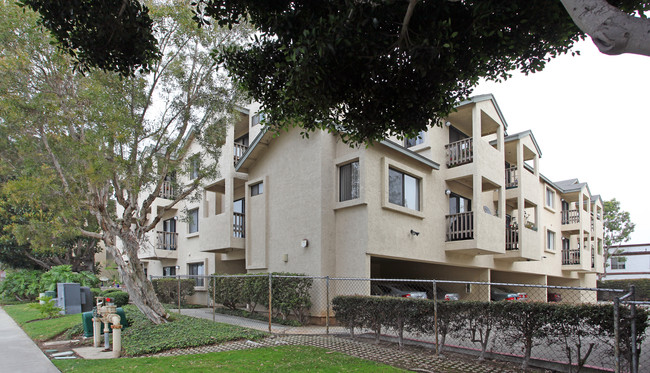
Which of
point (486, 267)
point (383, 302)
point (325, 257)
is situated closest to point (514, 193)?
point (486, 267)

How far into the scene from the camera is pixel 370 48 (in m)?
7.52

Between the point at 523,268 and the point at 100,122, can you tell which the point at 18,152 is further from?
the point at 523,268

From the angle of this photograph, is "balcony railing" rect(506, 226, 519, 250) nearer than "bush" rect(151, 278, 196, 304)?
Yes

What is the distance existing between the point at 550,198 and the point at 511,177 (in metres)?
8.20

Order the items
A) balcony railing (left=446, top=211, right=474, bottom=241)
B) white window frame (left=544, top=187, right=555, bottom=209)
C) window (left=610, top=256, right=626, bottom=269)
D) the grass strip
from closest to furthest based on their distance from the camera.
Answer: the grass strip → balcony railing (left=446, top=211, right=474, bottom=241) → white window frame (left=544, top=187, right=555, bottom=209) → window (left=610, top=256, right=626, bottom=269)

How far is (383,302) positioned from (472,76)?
17.5 feet

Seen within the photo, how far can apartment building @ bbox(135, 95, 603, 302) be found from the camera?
14.8 meters

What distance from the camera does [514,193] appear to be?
20.9m

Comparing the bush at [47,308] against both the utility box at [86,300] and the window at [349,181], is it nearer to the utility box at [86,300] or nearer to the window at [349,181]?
the utility box at [86,300]

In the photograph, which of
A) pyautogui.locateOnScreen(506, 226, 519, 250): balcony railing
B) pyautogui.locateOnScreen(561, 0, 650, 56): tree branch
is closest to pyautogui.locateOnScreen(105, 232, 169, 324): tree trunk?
pyautogui.locateOnScreen(561, 0, 650, 56): tree branch

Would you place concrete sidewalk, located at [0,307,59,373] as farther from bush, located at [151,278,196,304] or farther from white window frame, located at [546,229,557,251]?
white window frame, located at [546,229,557,251]

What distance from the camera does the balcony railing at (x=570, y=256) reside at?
28.0 metres

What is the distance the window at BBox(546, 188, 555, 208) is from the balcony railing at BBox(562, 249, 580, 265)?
2.98m

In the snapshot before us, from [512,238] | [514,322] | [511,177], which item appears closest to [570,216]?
[511,177]
